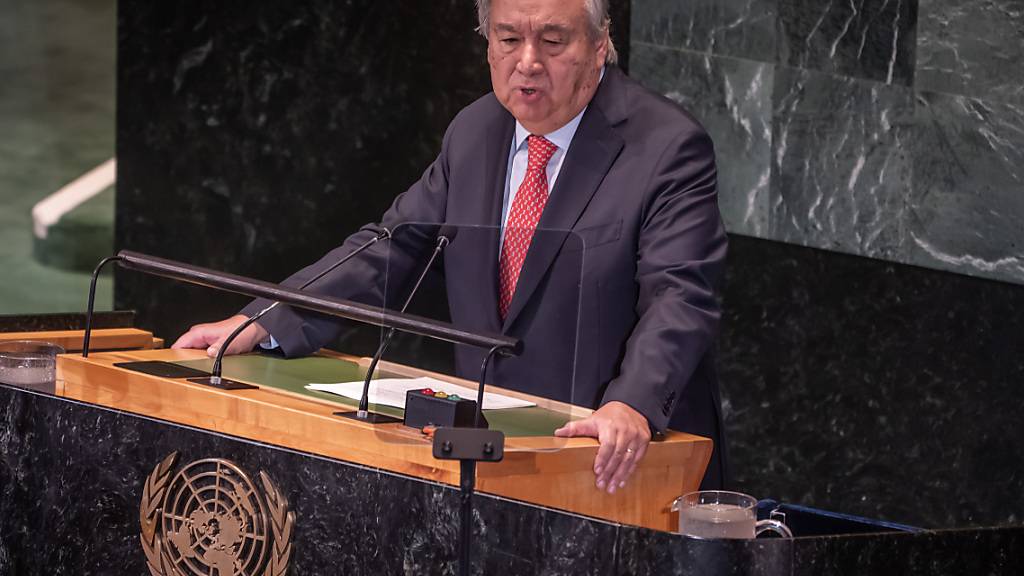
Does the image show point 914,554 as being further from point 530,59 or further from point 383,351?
point 530,59

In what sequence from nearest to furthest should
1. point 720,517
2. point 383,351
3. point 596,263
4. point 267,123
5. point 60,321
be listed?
point 720,517
point 383,351
point 596,263
point 60,321
point 267,123

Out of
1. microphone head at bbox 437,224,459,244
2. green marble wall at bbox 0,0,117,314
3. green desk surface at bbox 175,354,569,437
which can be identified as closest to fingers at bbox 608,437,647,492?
green desk surface at bbox 175,354,569,437

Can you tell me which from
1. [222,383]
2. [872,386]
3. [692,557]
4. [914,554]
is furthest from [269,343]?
[872,386]

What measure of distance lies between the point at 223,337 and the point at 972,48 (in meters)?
2.55

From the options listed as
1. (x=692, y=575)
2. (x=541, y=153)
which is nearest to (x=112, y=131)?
(x=541, y=153)

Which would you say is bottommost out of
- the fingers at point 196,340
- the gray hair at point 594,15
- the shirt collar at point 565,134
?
the fingers at point 196,340

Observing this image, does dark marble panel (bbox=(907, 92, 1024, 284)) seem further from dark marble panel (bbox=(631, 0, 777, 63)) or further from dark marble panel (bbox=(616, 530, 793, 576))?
dark marble panel (bbox=(616, 530, 793, 576))

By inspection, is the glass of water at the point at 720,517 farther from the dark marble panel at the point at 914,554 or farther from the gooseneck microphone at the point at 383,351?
the gooseneck microphone at the point at 383,351

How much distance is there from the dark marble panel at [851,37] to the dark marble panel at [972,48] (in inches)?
2.3

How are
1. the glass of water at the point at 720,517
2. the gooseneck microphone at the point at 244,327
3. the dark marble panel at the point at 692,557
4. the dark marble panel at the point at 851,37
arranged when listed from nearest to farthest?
the dark marble panel at the point at 692,557
the glass of water at the point at 720,517
the gooseneck microphone at the point at 244,327
the dark marble panel at the point at 851,37

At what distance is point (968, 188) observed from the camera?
4.79 meters

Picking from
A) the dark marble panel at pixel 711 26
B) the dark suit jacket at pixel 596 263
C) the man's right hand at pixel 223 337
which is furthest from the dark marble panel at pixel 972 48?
the man's right hand at pixel 223 337

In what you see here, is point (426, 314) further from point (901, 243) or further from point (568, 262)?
point (901, 243)

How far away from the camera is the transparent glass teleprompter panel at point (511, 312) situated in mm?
2568
